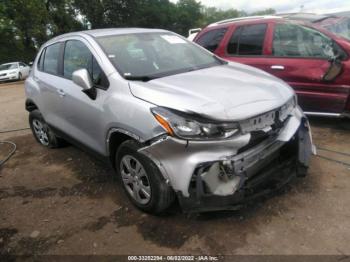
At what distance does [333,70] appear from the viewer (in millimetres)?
4777

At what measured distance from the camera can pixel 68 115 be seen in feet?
13.8

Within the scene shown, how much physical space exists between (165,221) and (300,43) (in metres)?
3.47

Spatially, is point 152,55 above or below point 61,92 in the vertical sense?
above

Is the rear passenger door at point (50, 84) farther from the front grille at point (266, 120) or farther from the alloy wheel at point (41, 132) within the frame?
the front grille at point (266, 120)

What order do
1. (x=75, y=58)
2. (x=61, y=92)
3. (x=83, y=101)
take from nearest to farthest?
(x=83, y=101) < (x=75, y=58) < (x=61, y=92)

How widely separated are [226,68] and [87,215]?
214 cm

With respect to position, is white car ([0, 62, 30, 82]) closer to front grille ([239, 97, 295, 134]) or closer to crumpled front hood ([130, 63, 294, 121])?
crumpled front hood ([130, 63, 294, 121])

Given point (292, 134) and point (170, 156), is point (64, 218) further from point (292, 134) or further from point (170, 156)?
point (292, 134)

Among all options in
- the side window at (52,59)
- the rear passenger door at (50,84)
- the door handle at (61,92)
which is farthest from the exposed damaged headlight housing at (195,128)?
the side window at (52,59)

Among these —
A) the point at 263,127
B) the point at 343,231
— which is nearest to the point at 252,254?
the point at 343,231

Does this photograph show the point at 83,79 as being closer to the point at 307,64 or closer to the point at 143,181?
the point at 143,181

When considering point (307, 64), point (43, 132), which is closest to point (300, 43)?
point (307, 64)

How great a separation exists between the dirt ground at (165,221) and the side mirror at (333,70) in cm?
101

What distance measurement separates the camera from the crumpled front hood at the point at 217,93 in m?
2.81
